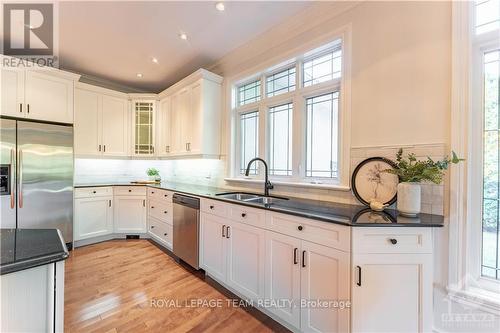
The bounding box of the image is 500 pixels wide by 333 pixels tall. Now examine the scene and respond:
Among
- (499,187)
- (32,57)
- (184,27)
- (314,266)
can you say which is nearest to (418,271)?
(314,266)

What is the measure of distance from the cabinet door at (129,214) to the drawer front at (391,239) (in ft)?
11.2

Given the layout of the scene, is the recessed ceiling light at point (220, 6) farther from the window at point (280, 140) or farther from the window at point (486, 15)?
the window at point (486, 15)

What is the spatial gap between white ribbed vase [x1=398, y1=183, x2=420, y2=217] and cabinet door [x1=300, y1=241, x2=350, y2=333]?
519mm

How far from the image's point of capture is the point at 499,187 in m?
1.41

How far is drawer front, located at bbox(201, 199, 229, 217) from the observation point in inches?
86.6

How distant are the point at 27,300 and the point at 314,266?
1.45m

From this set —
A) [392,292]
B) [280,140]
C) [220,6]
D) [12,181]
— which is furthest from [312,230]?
[12,181]

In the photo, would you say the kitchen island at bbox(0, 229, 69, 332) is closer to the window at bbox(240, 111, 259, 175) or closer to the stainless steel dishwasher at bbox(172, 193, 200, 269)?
the stainless steel dishwasher at bbox(172, 193, 200, 269)

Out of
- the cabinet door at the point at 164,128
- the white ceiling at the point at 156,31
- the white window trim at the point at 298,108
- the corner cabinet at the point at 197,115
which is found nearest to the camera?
the white window trim at the point at 298,108

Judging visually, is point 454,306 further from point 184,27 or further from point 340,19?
point 184,27

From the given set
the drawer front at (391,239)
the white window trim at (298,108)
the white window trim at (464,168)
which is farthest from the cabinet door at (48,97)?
the white window trim at (464,168)

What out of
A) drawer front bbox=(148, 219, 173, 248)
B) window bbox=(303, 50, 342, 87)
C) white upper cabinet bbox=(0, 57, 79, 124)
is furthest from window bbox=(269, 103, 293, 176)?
white upper cabinet bbox=(0, 57, 79, 124)

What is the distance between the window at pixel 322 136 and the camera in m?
2.17

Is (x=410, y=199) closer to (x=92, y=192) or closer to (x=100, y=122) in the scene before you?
(x=92, y=192)
